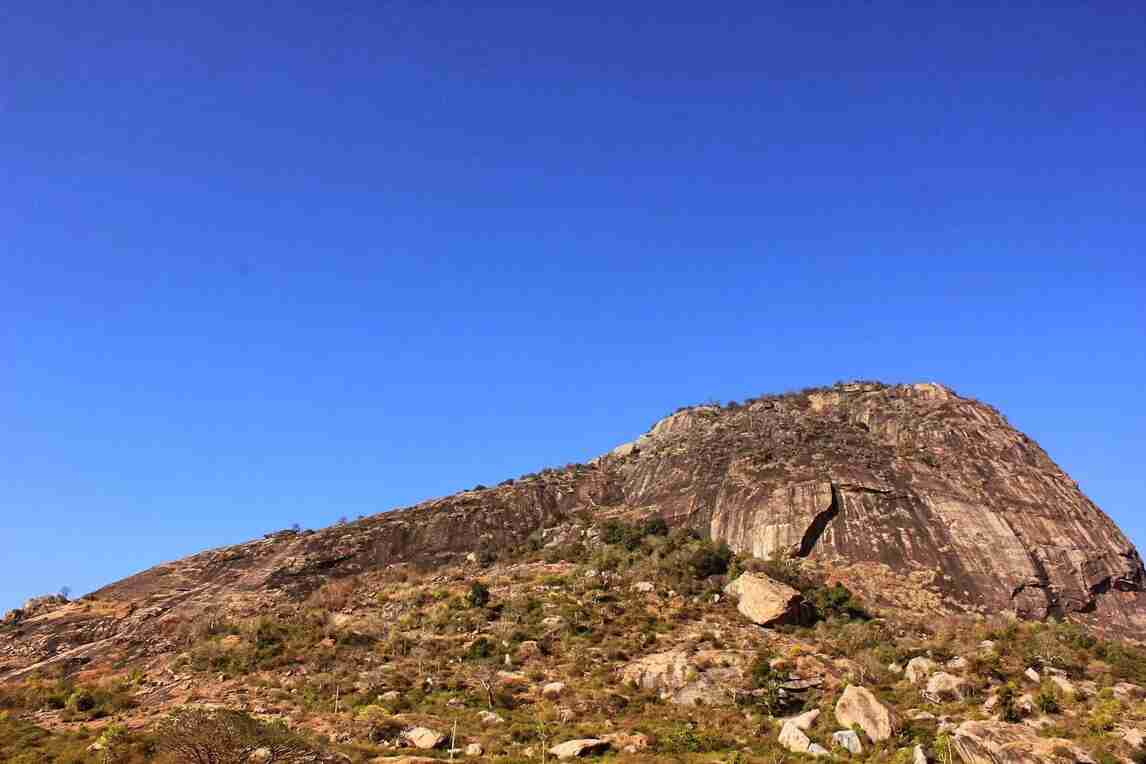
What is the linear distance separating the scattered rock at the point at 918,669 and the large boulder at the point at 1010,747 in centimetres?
660

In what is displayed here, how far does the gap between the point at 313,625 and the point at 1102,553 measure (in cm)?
5548

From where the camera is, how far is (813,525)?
57.9 meters

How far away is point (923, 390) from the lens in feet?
253

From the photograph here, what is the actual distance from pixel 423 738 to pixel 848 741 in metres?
19.0

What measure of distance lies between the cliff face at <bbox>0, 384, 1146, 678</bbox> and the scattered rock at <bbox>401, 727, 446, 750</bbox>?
2177 cm

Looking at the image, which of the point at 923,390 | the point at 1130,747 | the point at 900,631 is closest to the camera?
the point at 1130,747

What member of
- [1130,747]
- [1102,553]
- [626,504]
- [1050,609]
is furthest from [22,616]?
[1102,553]

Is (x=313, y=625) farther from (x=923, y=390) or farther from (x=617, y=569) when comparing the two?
(x=923, y=390)

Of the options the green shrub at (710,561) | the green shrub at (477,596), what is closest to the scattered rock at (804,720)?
the green shrub at (710,561)

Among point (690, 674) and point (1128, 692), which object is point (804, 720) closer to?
point (690, 674)

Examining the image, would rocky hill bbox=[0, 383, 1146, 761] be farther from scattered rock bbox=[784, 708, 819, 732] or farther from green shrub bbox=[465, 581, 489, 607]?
green shrub bbox=[465, 581, 489, 607]

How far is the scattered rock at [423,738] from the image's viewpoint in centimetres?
3439

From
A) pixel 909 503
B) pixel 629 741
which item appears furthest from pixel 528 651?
pixel 909 503

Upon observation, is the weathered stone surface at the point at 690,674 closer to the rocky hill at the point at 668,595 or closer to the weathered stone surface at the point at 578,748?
the rocky hill at the point at 668,595
